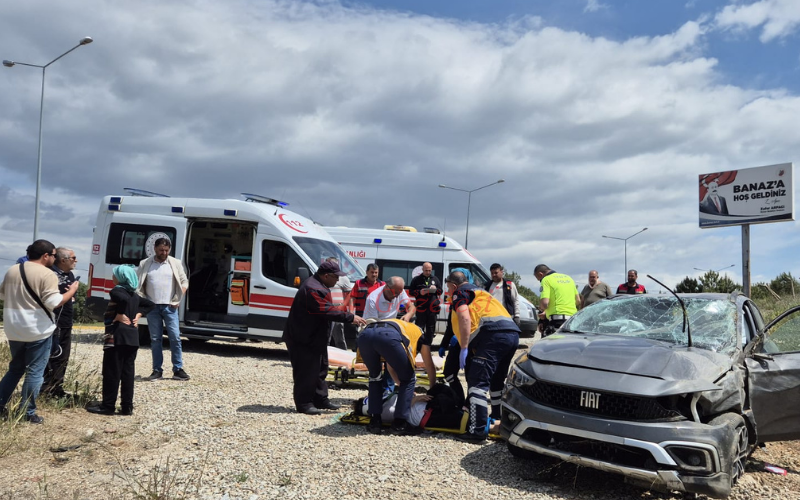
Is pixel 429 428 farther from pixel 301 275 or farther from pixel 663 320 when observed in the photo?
pixel 301 275

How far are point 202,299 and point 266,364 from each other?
8.89 feet

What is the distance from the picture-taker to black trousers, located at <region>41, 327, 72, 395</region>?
7.00 metres

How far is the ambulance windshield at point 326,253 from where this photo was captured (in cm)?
1181

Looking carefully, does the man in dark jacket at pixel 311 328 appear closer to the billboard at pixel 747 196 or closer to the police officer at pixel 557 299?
the police officer at pixel 557 299

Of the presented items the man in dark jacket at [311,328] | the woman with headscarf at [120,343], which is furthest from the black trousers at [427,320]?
the woman with headscarf at [120,343]

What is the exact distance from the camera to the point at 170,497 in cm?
404

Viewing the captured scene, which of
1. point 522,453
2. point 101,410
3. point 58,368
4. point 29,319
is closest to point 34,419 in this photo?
point 101,410

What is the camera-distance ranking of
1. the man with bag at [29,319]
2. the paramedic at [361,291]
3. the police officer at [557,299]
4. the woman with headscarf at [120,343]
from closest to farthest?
the man with bag at [29,319]
the woman with headscarf at [120,343]
the police officer at [557,299]
the paramedic at [361,291]

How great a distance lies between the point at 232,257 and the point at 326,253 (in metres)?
1.81

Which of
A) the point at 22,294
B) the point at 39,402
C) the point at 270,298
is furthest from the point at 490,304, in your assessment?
the point at 270,298

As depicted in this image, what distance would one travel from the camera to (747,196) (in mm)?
23609

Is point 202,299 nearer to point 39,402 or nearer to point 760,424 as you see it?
point 39,402

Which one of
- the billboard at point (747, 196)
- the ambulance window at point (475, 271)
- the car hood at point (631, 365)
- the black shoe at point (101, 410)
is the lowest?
the black shoe at point (101, 410)

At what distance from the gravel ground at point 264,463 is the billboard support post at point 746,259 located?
1642cm
